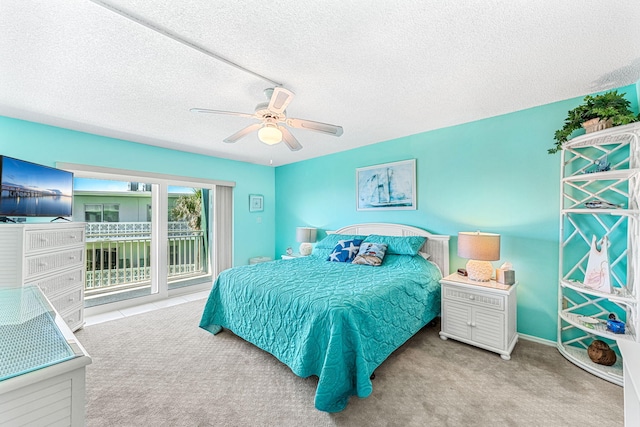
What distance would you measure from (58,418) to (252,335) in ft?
6.01

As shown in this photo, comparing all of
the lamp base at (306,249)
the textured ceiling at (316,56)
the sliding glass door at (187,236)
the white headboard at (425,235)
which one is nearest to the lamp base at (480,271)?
the white headboard at (425,235)

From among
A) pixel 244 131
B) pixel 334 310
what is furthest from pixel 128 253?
pixel 334 310

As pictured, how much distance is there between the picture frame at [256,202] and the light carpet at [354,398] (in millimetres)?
2810

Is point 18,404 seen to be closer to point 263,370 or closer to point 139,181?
point 263,370

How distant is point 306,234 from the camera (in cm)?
453

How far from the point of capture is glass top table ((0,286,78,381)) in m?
0.68

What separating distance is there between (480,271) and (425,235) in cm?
81

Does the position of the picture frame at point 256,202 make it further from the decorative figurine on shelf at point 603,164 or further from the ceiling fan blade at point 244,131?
the decorative figurine on shelf at point 603,164

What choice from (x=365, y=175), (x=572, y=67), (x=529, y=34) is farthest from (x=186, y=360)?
(x=572, y=67)

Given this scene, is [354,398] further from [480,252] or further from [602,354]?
[602,354]

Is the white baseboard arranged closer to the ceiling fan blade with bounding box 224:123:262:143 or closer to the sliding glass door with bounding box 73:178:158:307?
the ceiling fan blade with bounding box 224:123:262:143

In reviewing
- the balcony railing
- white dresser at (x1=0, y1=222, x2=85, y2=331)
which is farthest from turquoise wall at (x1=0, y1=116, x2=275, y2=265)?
white dresser at (x1=0, y1=222, x2=85, y2=331)

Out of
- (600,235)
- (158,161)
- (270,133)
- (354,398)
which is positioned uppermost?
(158,161)

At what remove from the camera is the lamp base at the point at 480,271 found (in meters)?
2.62
